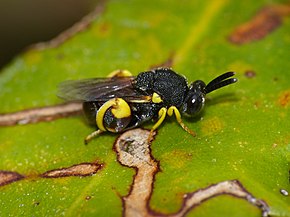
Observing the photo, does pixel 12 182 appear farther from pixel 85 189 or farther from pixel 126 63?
pixel 126 63

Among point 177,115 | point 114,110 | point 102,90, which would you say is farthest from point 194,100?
point 102,90

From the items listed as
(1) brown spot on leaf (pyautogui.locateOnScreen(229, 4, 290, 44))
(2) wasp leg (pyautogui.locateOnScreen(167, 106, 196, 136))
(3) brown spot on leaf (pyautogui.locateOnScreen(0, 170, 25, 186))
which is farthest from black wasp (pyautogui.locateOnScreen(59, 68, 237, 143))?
(1) brown spot on leaf (pyautogui.locateOnScreen(229, 4, 290, 44))

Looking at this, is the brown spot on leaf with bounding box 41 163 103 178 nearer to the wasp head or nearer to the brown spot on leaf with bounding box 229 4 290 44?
the wasp head

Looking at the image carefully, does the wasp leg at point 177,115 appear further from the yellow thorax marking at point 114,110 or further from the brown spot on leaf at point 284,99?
the brown spot on leaf at point 284,99

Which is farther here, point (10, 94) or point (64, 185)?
point (10, 94)

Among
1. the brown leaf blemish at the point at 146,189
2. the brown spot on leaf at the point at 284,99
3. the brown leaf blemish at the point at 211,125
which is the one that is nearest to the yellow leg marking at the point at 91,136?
the brown leaf blemish at the point at 146,189

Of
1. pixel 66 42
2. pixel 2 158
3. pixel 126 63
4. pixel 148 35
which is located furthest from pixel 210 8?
pixel 2 158
